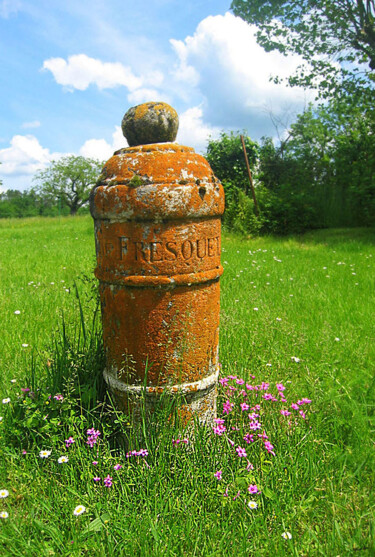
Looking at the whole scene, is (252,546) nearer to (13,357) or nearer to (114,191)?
(114,191)

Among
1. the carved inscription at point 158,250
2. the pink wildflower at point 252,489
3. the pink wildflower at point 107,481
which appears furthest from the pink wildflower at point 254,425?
the carved inscription at point 158,250

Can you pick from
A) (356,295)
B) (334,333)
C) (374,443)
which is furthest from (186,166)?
(356,295)

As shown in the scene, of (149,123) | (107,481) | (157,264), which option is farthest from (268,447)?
(149,123)

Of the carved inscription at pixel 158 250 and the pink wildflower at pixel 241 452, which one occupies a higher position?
the carved inscription at pixel 158 250

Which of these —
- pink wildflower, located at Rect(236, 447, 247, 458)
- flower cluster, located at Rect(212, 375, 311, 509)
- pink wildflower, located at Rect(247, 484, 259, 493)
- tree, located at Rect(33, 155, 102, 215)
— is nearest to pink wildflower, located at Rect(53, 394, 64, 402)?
flower cluster, located at Rect(212, 375, 311, 509)

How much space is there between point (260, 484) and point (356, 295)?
12.8 ft

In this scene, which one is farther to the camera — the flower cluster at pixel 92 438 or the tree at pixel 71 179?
the tree at pixel 71 179

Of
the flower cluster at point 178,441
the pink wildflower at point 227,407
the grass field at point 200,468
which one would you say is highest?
the flower cluster at point 178,441

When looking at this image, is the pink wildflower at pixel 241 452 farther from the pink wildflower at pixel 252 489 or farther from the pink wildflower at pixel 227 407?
the pink wildflower at pixel 227 407

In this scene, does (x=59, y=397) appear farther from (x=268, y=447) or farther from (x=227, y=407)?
(x=268, y=447)

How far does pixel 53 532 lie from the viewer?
1.56 m

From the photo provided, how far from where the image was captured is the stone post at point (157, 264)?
1882 millimetres

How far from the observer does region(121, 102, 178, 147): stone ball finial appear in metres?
2.05

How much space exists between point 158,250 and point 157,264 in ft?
0.23
